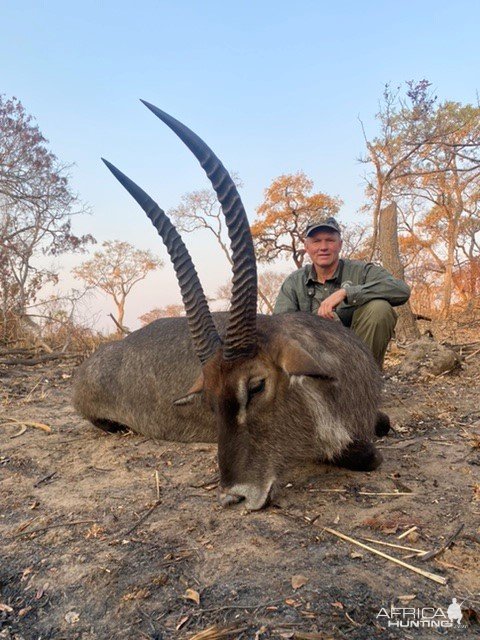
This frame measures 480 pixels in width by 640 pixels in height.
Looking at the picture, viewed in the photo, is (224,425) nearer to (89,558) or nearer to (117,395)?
(89,558)

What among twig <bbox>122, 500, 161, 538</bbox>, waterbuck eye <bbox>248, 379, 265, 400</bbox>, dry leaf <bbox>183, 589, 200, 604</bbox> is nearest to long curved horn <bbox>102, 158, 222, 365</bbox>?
waterbuck eye <bbox>248, 379, 265, 400</bbox>

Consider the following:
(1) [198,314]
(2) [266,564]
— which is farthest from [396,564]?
(1) [198,314]

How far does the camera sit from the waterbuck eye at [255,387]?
281 centimetres

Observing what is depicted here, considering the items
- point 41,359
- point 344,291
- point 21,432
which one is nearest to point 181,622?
point 21,432

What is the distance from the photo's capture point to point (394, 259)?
36.8 feet

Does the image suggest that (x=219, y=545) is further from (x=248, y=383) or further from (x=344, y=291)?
(x=344, y=291)

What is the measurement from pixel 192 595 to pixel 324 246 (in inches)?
156

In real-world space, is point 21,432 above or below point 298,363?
below

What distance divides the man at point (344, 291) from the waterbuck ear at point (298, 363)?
184 cm

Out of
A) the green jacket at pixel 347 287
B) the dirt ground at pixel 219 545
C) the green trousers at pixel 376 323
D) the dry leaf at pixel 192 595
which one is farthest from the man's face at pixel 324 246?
the dry leaf at pixel 192 595

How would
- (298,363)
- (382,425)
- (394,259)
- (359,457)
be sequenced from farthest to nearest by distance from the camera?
(394,259) < (382,425) < (359,457) < (298,363)

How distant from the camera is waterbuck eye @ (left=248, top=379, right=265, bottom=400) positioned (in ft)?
9.22

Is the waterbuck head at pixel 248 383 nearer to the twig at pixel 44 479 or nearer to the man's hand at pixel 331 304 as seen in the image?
the twig at pixel 44 479

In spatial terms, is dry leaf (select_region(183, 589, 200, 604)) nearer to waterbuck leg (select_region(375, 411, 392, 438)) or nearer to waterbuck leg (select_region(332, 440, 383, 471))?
waterbuck leg (select_region(332, 440, 383, 471))
